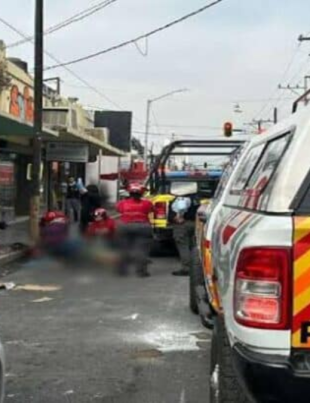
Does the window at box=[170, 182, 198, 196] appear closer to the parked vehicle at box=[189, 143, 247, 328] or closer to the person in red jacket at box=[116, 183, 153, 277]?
the person in red jacket at box=[116, 183, 153, 277]

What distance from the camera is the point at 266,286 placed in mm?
3242

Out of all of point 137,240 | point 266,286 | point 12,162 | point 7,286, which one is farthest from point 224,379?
point 12,162

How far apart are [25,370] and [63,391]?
2.57 ft

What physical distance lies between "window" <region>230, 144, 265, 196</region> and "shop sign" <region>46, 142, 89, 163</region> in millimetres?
22096

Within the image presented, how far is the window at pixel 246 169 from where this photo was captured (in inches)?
188

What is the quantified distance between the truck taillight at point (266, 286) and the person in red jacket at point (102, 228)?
390 inches

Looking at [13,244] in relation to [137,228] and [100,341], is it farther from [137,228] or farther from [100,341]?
[100,341]

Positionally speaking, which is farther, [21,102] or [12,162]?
[21,102]

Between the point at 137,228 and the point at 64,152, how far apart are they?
1456 centimetres

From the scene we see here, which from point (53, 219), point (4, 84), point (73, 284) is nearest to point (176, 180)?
point (53, 219)

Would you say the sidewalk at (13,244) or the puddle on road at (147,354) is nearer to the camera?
the puddle on road at (147,354)

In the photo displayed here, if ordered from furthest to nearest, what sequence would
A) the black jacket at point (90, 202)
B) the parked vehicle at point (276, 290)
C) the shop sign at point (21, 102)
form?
1. the shop sign at point (21, 102)
2. the black jacket at point (90, 202)
3. the parked vehicle at point (276, 290)

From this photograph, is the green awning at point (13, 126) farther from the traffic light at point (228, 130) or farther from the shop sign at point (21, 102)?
the shop sign at point (21, 102)

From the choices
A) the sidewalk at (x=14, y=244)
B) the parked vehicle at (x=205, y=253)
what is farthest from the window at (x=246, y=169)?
the sidewalk at (x=14, y=244)
